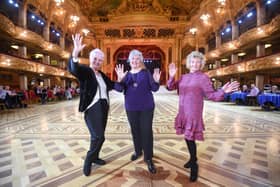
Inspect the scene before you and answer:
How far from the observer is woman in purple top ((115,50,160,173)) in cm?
278

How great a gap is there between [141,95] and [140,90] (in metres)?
0.07

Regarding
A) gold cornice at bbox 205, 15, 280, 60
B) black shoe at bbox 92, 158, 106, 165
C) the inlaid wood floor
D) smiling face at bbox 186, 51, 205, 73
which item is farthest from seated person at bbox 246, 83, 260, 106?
black shoe at bbox 92, 158, 106, 165

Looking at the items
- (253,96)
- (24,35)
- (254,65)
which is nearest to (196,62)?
(253,96)

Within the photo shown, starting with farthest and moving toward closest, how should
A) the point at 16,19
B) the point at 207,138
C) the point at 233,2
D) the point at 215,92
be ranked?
the point at 233,2 → the point at 16,19 → the point at 207,138 → the point at 215,92

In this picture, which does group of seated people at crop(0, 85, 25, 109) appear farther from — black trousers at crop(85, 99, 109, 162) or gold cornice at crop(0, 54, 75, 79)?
black trousers at crop(85, 99, 109, 162)

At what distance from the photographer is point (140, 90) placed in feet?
9.12

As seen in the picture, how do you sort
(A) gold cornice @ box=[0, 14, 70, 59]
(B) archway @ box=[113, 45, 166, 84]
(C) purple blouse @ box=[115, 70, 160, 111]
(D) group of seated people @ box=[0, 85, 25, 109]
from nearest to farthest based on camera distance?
(C) purple blouse @ box=[115, 70, 160, 111], (D) group of seated people @ box=[0, 85, 25, 109], (A) gold cornice @ box=[0, 14, 70, 59], (B) archway @ box=[113, 45, 166, 84]

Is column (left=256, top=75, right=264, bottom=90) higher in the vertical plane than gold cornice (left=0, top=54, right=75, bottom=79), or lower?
lower

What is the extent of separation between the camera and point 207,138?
15.0ft

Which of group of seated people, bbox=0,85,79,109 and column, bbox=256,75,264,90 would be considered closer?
group of seated people, bbox=0,85,79,109

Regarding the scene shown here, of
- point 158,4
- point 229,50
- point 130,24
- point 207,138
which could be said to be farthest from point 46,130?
point 158,4

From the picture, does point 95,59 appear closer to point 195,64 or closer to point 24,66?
point 195,64

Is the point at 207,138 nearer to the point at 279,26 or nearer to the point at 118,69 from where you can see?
the point at 118,69

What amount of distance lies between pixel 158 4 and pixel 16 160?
29.1 meters
